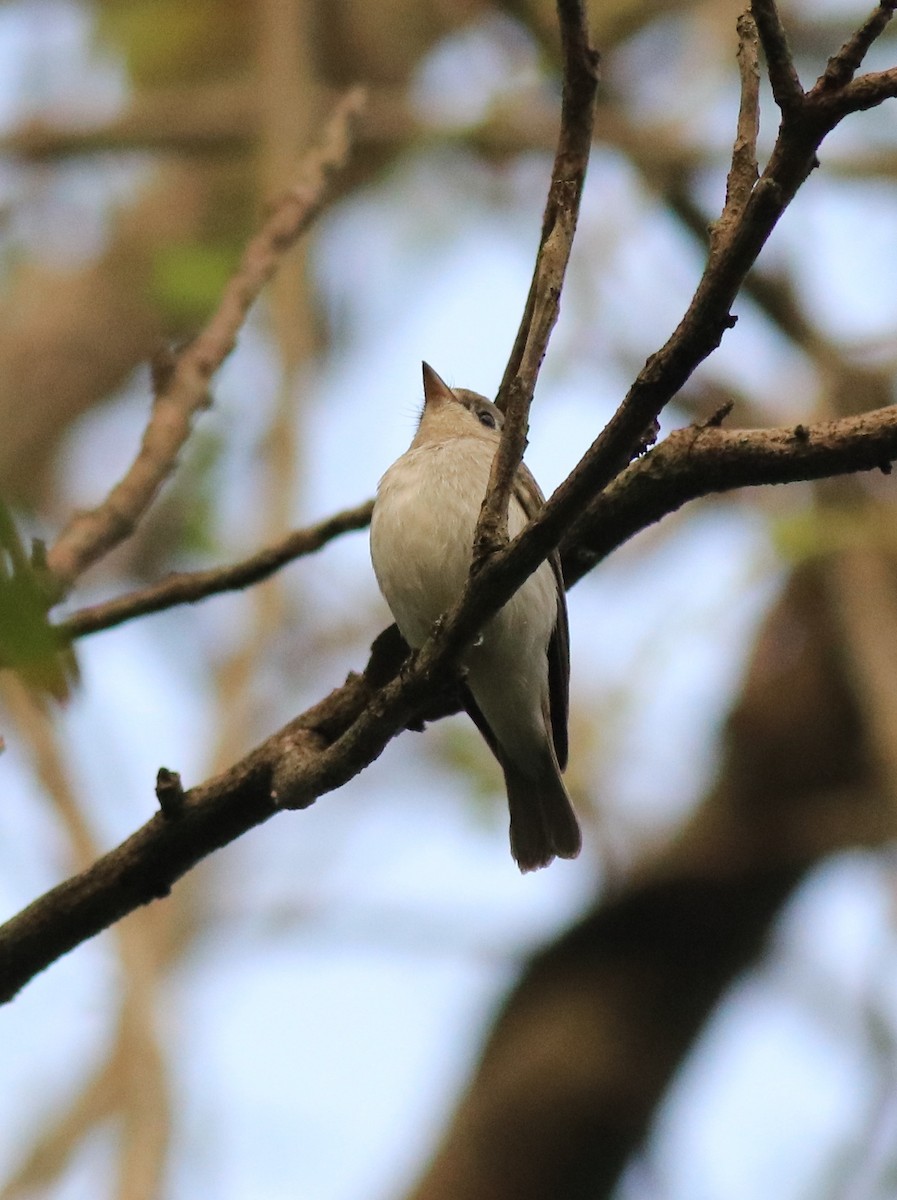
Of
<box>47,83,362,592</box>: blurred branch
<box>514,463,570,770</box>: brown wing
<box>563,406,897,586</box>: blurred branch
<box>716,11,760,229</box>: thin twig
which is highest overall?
<box>47,83,362,592</box>: blurred branch

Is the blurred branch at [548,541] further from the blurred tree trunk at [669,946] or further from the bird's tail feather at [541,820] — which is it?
the blurred tree trunk at [669,946]

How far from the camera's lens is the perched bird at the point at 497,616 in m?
4.06

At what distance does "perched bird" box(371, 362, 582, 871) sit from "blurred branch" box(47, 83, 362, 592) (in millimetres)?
580

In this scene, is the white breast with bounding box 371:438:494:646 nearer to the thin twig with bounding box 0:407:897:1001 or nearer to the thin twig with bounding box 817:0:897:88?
the thin twig with bounding box 0:407:897:1001

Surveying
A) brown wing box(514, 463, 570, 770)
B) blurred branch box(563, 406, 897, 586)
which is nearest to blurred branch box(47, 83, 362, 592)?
brown wing box(514, 463, 570, 770)

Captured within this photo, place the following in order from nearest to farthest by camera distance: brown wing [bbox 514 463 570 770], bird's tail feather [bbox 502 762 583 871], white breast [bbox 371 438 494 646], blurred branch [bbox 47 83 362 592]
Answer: blurred branch [bbox 47 83 362 592]
white breast [bbox 371 438 494 646]
brown wing [bbox 514 463 570 770]
bird's tail feather [bbox 502 762 583 871]

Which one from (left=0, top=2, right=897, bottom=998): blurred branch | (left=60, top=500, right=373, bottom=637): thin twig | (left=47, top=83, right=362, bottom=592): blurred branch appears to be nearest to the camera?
(left=0, top=2, right=897, bottom=998): blurred branch

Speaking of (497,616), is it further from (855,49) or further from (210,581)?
(855,49)

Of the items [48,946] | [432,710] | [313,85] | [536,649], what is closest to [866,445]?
[432,710]

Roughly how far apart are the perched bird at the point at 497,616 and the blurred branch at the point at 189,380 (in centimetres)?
58

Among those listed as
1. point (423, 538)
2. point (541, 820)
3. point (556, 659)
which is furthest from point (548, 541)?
point (541, 820)

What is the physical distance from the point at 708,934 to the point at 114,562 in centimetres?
373

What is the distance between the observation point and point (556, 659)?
4.46 meters

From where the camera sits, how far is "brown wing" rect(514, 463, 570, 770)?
4.33m
